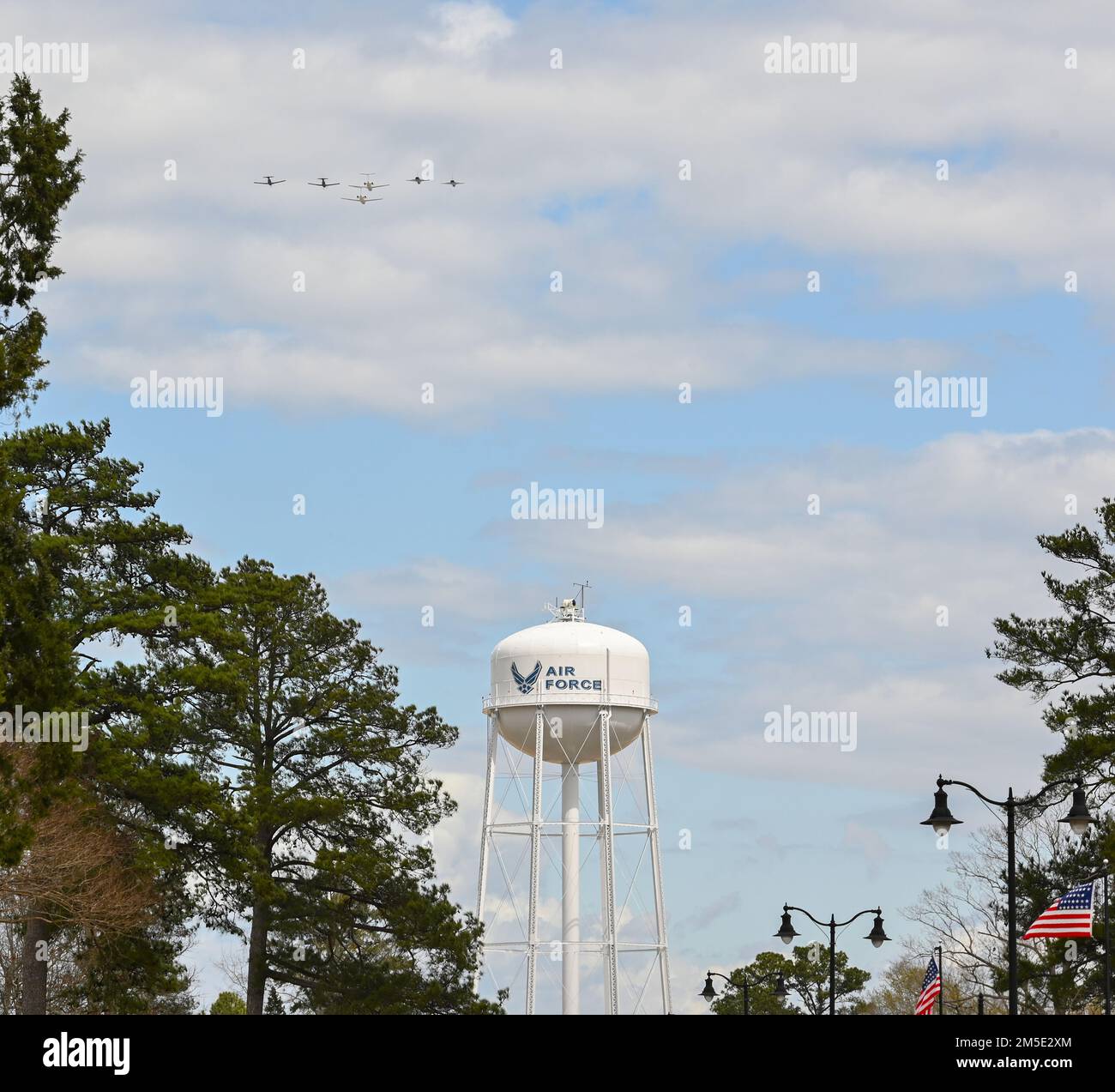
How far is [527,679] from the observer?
6575cm

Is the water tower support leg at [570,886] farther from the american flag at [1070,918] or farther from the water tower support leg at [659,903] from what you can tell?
the american flag at [1070,918]

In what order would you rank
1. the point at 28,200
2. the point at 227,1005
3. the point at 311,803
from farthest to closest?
the point at 227,1005 → the point at 311,803 → the point at 28,200

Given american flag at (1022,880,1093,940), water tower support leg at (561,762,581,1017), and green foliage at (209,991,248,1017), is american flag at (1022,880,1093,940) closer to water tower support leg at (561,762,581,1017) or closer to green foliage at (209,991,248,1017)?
water tower support leg at (561,762,581,1017)

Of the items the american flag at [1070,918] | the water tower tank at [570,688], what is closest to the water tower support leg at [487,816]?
the water tower tank at [570,688]

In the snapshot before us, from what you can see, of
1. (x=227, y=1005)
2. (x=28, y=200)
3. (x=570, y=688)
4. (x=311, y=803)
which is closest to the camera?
(x=28, y=200)

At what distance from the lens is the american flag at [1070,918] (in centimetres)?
3400

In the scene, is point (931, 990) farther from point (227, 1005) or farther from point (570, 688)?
point (227, 1005)

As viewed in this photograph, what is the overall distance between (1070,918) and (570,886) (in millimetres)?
33794

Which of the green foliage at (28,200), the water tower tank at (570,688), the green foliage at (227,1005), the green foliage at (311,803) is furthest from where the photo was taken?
the green foliage at (227,1005)

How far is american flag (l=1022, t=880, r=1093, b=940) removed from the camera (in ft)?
112

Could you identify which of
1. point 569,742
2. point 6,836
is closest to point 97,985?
point 6,836

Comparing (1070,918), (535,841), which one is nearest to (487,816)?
(535,841)

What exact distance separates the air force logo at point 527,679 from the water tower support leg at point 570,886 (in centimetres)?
314
